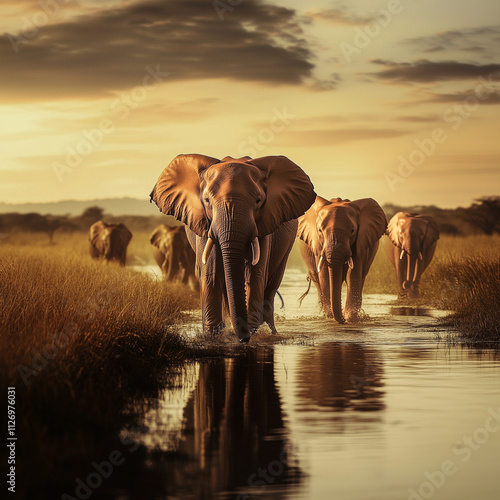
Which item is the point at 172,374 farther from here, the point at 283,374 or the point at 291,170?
the point at 291,170

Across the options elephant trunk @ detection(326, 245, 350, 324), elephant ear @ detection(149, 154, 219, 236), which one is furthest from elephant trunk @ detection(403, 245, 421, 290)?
elephant ear @ detection(149, 154, 219, 236)

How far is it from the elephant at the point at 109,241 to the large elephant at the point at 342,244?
20574mm

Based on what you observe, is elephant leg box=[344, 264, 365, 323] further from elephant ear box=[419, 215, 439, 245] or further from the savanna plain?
elephant ear box=[419, 215, 439, 245]

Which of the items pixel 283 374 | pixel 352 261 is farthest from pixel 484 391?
pixel 352 261

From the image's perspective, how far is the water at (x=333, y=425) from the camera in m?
8.05

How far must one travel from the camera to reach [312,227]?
2586cm

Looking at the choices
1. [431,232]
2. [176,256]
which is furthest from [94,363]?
[176,256]

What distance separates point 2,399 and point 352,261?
613 inches

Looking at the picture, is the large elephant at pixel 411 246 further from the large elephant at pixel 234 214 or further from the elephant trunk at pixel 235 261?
the elephant trunk at pixel 235 261

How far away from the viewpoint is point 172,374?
13734mm

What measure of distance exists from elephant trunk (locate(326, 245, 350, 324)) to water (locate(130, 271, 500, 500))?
5.98 m

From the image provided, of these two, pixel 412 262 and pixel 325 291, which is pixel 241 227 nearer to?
pixel 325 291

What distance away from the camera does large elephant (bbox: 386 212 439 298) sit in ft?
117

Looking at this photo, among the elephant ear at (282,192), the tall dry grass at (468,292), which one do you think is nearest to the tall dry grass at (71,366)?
the elephant ear at (282,192)
